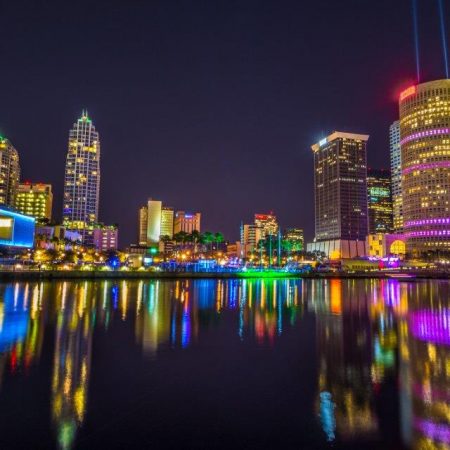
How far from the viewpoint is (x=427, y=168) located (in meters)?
183

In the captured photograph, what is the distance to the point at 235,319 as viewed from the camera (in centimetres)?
2472

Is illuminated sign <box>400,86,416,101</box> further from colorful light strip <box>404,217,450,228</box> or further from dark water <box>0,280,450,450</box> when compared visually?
dark water <box>0,280,450,450</box>

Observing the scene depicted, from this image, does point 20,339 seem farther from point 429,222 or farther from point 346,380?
point 429,222

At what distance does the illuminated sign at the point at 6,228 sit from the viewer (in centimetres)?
10569

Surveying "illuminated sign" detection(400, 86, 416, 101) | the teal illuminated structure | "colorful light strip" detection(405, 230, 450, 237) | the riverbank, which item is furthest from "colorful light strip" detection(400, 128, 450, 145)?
the teal illuminated structure

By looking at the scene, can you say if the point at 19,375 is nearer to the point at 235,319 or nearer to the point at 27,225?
the point at 235,319

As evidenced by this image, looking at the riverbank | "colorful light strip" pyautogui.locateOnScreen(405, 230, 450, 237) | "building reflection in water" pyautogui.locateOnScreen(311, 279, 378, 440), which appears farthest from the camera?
"colorful light strip" pyautogui.locateOnScreen(405, 230, 450, 237)

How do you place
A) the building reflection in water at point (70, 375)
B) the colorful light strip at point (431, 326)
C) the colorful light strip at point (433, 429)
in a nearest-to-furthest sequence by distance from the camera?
the colorful light strip at point (433, 429)
the building reflection in water at point (70, 375)
the colorful light strip at point (431, 326)

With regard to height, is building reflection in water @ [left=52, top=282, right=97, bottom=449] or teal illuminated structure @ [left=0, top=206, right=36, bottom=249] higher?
teal illuminated structure @ [left=0, top=206, right=36, bottom=249]

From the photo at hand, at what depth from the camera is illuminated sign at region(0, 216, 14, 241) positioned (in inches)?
4161

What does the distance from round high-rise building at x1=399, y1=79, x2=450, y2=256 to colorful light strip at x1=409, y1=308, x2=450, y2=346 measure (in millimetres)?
163458

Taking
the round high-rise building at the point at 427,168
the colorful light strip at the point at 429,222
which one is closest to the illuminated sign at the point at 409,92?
the round high-rise building at the point at 427,168

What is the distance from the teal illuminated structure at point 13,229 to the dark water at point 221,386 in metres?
97.4

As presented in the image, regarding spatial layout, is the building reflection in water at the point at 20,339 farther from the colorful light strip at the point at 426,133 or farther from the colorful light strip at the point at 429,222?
the colorful light strip at the point at 426,133
